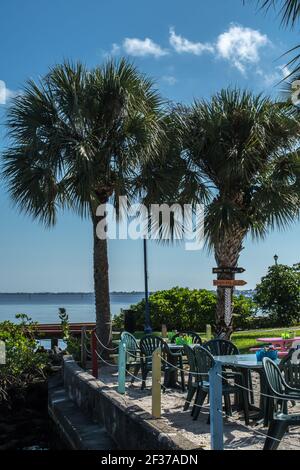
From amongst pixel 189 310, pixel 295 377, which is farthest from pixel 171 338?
pixel 189 310

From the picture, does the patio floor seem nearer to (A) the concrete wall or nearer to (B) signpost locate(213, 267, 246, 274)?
(A) the concrete wall

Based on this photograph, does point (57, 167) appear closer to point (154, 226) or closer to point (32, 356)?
point (154, 226)

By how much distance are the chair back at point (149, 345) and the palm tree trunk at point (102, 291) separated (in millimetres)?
3136

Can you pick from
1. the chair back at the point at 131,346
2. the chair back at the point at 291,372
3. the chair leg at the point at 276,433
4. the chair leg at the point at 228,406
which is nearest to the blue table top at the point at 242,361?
the chair back at the point at 291,372

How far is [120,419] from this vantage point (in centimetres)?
766

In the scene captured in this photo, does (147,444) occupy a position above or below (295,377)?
below

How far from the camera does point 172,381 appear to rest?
1058 centimetres

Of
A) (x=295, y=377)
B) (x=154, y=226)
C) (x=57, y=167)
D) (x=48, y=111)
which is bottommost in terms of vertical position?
(x=295, y=377)

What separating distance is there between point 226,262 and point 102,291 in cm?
314

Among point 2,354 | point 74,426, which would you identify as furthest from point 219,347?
point 2,354

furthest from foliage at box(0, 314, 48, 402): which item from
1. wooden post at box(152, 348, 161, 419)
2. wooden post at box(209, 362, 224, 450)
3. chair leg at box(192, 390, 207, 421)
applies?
wooden post at box(209, 362, 224, 450)

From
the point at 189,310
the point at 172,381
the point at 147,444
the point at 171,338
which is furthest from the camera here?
the point at 189,310

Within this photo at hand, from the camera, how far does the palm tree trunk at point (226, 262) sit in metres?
14.0

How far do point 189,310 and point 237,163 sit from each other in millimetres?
9553
